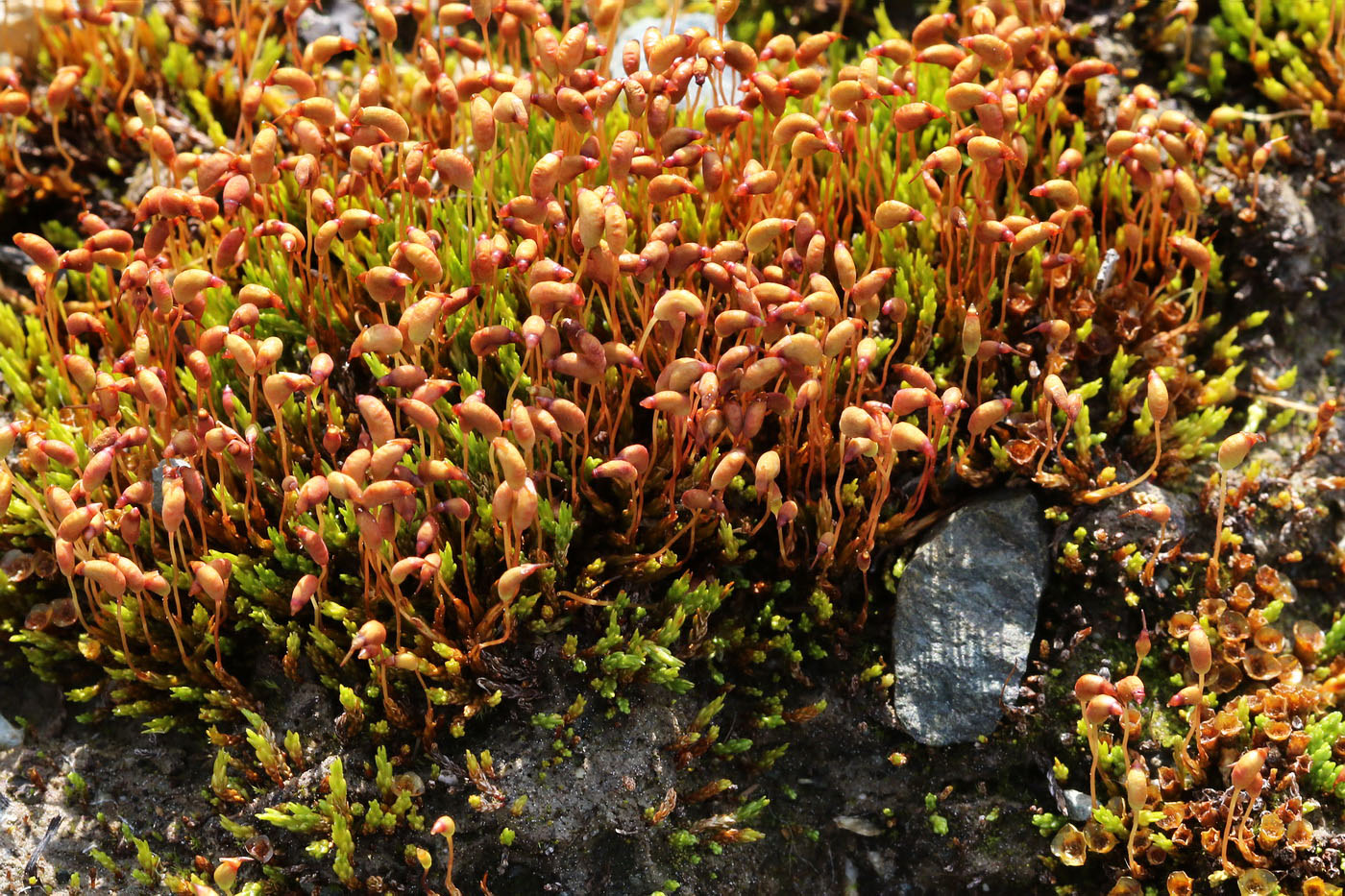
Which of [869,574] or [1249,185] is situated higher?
[1249,185]

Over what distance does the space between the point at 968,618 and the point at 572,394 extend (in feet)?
3.75

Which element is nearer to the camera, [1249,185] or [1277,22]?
[1249,185]

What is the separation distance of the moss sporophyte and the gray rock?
4.4 inches

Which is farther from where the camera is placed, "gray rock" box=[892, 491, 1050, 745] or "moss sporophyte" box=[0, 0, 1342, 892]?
"gray rock" box=[892, 491, 1050, 745]

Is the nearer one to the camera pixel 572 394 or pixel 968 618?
pixel 968 618

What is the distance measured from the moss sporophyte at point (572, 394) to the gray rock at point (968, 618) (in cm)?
11

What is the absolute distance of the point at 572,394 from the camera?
2979 mm

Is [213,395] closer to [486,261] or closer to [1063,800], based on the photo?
[486,261]

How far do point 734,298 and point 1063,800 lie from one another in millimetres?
1423

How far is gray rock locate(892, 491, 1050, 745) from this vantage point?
111 inches

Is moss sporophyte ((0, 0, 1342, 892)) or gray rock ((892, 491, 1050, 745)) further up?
moss sporophyte ((0, 0, 1342, 892))

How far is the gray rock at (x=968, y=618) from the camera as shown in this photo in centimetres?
282

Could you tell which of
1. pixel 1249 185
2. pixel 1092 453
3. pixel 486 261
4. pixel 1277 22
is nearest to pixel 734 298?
pixel 486 261

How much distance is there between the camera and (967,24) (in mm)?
3699
